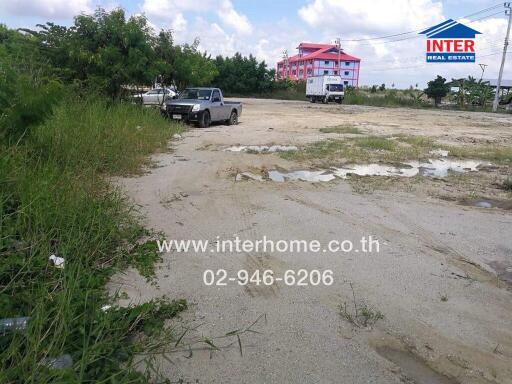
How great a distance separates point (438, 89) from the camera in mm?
53594

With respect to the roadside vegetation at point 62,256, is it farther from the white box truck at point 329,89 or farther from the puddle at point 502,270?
the white box truck at point 329,89

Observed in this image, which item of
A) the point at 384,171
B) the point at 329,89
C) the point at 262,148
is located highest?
the point at 329,89

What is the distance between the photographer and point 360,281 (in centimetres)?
434

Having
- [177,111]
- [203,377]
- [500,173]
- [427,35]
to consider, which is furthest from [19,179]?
[427,35]

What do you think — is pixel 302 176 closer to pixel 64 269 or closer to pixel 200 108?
pixel 64 269

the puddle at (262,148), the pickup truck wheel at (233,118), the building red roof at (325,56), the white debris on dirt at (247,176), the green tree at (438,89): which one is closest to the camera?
the white debris on dirt at (247,176)

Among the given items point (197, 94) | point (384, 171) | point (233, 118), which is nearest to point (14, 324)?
point (384, 171)

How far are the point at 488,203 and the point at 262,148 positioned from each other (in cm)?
683

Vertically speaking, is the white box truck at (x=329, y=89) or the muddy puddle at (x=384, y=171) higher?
the white box truck at (x=329, y=89)

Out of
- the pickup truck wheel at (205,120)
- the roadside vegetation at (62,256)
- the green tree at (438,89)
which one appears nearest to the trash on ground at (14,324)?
the roadside vegetation at (62,256)

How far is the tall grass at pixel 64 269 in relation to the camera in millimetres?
2588

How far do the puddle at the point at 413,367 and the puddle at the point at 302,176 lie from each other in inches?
228

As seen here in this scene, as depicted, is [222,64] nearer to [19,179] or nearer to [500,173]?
[500,173]

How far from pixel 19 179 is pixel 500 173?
33.6 ft
